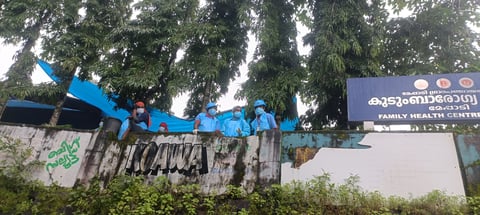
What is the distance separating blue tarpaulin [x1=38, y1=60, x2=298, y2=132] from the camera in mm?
9505

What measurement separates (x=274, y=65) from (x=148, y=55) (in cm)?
359

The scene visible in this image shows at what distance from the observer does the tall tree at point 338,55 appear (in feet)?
27.0

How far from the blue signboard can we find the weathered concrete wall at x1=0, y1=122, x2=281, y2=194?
1858 mm

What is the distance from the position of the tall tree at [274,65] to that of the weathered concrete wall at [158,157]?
8.62 feet

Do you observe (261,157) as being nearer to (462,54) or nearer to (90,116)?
(462,54)

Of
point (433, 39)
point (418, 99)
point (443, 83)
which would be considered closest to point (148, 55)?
point (418, 99)

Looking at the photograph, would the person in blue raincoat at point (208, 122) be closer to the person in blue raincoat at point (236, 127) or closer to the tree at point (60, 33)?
the person in blue raincoat at point (236, 127)

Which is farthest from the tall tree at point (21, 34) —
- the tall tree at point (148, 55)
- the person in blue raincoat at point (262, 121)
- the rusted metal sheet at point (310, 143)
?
the rusted metal sheet at point (310, 143)

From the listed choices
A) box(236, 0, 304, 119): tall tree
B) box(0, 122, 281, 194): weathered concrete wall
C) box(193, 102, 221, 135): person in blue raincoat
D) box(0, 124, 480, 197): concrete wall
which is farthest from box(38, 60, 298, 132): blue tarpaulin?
box(0, 124, 480, 197): concrete wall

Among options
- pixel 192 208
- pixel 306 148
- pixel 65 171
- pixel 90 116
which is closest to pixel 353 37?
pixel 306 148

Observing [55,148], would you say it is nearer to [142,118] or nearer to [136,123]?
[136,123]

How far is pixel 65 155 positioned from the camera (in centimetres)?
633

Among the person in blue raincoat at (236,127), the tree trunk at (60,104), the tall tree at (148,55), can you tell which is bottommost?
the person in blue raincoat at (236,127)

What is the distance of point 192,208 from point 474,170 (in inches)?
177
